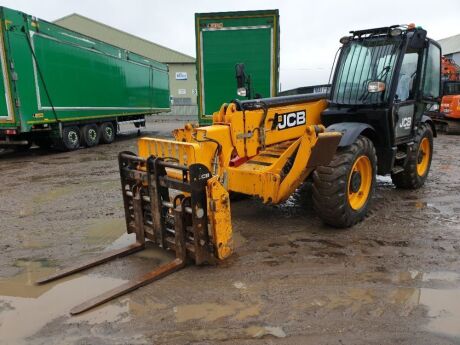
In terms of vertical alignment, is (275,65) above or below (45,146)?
above

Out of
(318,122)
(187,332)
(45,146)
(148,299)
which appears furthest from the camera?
(45,146)

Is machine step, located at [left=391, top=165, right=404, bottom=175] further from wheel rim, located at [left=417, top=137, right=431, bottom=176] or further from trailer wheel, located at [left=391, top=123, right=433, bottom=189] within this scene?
wheel rim, located at [left=417, top=137, right=431, bottom=176]

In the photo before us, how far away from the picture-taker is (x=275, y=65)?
33.0 ft

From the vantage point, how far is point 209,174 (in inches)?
149

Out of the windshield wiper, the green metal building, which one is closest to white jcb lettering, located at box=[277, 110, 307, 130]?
the windshield wiper

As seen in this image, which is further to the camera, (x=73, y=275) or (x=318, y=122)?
(x=318, y=122)

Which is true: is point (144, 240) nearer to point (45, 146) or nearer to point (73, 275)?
point (73, 275)

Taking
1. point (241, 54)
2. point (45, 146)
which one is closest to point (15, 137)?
point (45, 146)

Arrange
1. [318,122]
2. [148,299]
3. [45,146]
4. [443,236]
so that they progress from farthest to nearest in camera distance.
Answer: [45,146], [318,122], [443,236], [148,299]

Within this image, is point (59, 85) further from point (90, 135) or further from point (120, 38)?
point (120, 38)

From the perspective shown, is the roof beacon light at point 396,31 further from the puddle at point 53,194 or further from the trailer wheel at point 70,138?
the trailer wheel at point 70,138

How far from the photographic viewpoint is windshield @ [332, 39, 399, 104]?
17.7 ft

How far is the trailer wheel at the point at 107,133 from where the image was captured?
594 inches

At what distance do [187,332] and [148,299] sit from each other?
59cm
